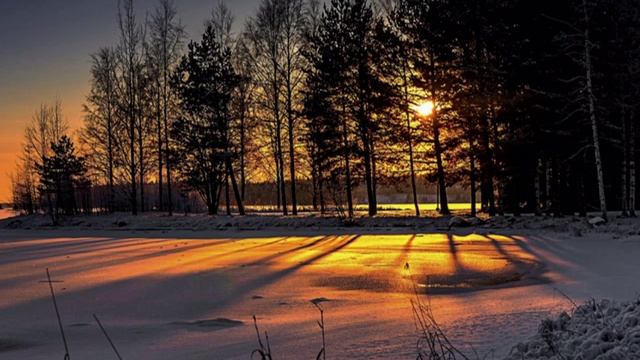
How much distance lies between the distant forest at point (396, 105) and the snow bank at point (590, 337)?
1877cm

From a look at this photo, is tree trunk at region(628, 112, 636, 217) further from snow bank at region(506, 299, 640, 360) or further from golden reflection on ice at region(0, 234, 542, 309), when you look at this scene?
snow bank at region(506, 299, 640, 360)

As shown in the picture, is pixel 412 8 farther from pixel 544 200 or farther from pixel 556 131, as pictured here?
pixel 544 200

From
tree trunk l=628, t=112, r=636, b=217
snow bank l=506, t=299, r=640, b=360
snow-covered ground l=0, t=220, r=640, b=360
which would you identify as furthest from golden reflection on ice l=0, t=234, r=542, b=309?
tree trunk l=628, t=112, r=636, b=217

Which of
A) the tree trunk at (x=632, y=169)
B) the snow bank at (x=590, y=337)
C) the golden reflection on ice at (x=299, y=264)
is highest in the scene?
the tree trunk at (x=632, y=169)

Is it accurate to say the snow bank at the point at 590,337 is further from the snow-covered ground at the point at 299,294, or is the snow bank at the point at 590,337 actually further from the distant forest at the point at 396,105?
the distant forest at the point at 396,105

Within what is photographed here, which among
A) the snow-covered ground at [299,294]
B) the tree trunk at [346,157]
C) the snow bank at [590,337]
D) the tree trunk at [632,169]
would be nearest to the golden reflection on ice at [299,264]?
the snow-covered ground at [299,294]

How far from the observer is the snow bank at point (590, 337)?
410cm

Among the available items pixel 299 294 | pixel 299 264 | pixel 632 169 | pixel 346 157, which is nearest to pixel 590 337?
pixel 299 294

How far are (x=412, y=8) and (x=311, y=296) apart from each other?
75.1 ft

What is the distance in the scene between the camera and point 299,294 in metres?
8.95

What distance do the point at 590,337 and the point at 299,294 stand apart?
206 inches

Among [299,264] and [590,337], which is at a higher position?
[590,337]

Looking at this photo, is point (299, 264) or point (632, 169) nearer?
point (299, 264)

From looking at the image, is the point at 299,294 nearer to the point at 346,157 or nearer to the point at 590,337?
the point at 590,337
